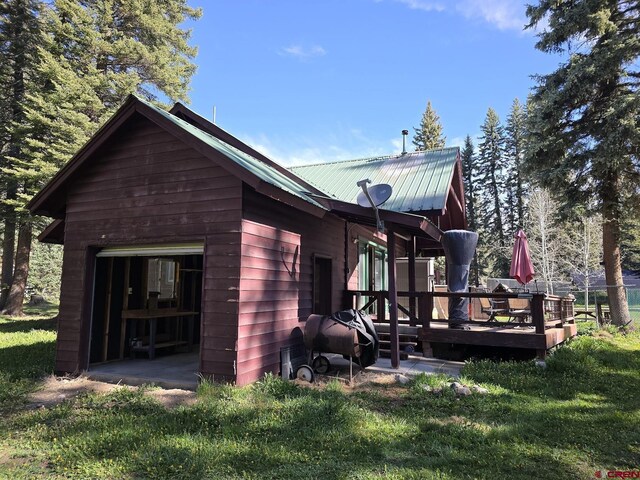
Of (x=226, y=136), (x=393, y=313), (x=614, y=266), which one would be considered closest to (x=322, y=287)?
(x=393, y=313)

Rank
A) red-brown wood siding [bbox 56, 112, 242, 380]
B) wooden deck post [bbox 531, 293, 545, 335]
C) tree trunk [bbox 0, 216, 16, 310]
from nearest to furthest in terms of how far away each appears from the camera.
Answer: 1. red-brown wood siding [bbox 56, 112, 242, 380]
2. wooden deck post [bbox 531, 293, 545, 335]
3. tree trunk [bbox 0, 216, 16, 310]

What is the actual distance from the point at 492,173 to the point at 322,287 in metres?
39.4

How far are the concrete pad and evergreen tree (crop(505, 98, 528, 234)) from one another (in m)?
38.9

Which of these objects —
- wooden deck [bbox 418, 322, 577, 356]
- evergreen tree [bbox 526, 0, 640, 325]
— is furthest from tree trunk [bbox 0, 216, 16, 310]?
evergreen tree [bbox 526, 0, 640, 325]

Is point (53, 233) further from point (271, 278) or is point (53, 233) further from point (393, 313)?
point (393, 313)

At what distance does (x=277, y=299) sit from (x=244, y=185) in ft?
6.53

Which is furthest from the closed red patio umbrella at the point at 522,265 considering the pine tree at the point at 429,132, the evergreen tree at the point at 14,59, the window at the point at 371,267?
the pine tree at the point at 429,132

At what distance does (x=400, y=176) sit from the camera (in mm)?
11188

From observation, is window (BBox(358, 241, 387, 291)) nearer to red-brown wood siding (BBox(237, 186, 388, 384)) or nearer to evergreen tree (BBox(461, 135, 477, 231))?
red-brown wood siding (BBox(237, 186, 388, 384))

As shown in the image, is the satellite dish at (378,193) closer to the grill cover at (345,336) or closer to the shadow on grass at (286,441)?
the grill cover at (345,336)

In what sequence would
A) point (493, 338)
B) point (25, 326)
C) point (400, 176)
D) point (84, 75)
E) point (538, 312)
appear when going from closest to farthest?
point (538, 312), point (493, 338), point (400, 176), point (25, 326), point (84, 75)

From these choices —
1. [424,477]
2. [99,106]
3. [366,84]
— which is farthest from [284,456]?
[99,106]

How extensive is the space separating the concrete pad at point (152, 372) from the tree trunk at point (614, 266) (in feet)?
41.1

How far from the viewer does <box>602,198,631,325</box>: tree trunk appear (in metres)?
12.8
